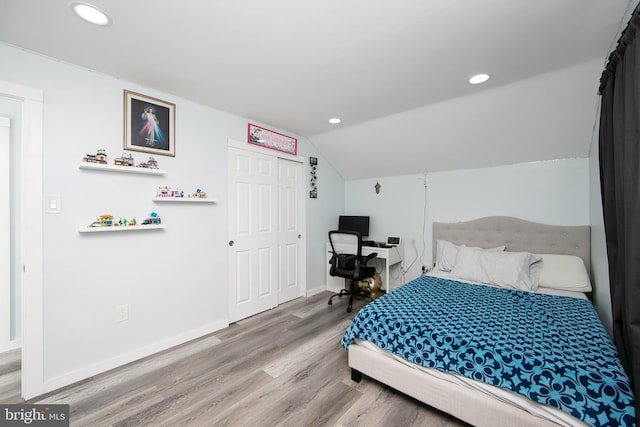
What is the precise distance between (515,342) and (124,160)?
3037 mm

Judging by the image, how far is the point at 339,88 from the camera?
7.64 ft

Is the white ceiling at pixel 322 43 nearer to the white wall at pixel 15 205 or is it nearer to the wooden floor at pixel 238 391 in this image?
the white wall at pixel 15 205

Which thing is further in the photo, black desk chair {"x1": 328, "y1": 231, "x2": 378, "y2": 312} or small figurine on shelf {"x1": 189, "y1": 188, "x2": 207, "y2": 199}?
black desk chair {"x1": 328, "y1": 231, "x2": 378, "y2": 312}

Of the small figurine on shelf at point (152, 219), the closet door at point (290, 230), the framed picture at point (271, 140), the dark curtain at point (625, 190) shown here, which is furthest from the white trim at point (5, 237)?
the dark curtain at point (625, 190)

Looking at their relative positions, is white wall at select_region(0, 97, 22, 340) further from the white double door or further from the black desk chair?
the black desk chair

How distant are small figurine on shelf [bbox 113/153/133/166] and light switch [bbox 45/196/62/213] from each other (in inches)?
17.7

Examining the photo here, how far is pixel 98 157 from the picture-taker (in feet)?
6.61

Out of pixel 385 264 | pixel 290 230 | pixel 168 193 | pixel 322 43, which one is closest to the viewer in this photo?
pixel 322 43

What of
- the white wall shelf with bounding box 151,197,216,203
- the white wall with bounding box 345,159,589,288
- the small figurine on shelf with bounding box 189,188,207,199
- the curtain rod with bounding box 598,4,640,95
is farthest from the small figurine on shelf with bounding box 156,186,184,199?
the curtain rod with bounding box 598,4,640,95

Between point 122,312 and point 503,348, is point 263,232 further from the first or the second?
point 503,348

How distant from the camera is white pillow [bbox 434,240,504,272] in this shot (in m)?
3.04

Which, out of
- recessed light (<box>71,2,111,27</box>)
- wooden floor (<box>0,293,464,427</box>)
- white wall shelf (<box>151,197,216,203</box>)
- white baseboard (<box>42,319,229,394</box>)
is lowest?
wooden floor (<box>0,293,464,427</box>)

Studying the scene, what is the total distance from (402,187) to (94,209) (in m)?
3.56

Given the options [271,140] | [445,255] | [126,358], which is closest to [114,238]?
[126,358]
